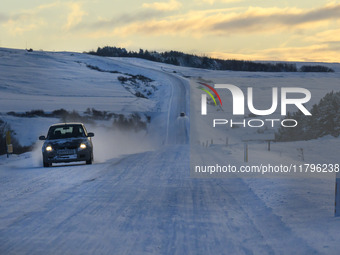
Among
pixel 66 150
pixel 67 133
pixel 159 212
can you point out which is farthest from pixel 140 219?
pixel 67 133

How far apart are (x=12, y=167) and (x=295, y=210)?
12.9 metres

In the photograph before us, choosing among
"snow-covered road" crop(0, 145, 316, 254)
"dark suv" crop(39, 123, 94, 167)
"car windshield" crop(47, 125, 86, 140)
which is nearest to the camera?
"snow-covered road" crop(0, 145, 316, 254)

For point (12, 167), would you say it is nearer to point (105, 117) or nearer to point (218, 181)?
point (218, 181)

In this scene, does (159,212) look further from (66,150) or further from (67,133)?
(67,133)

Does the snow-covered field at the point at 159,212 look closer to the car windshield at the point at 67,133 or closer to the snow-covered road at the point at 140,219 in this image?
the snow-covered road at the point at 140,219

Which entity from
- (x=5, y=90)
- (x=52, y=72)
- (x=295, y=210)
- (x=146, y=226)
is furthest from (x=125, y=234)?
(x=52, y=72)

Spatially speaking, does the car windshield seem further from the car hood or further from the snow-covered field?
the snow-covered field

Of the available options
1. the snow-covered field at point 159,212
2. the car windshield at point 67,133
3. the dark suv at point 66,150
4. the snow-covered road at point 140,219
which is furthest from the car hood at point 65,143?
the snow-covered road at point 140,219

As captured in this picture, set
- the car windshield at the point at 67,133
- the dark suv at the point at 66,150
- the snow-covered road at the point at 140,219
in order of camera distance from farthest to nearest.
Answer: the car windshield at the point at 67,133, the dark suv at the point at 66,150, the snow-covered road at the point at 140,219

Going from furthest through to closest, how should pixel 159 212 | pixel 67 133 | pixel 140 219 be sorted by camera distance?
pixel 67 133 < pixel 159 212 < pixel 140 219

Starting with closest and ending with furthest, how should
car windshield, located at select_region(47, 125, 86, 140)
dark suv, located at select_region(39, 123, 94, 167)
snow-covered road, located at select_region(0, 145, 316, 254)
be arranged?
snow-covered road, located at select_region(0, 145, 316, 254) < dark suv, located at select_region(39, 123, 94, 167) < car windshield, located at select_region(47, 125, 86, 140)

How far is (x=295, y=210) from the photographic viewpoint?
26.6ft

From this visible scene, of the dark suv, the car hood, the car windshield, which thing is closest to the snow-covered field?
the dark suv

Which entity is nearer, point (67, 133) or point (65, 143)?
point (65, 143)
